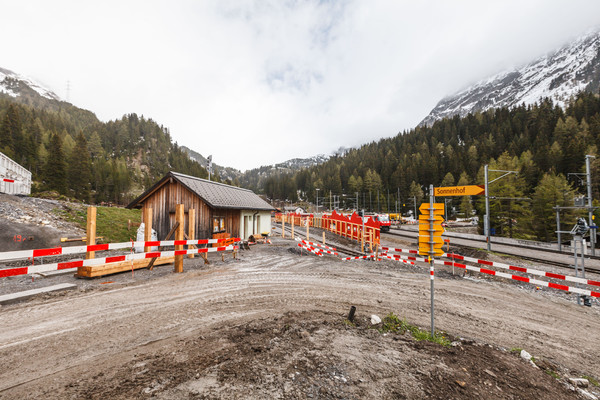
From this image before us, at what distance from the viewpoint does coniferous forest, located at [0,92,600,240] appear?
35094 mm

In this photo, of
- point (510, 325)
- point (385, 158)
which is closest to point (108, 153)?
point (385, 158)

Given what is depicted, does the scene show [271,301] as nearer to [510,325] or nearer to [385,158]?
[510,325]

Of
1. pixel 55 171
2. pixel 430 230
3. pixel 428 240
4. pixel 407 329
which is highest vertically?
pixel 55 171

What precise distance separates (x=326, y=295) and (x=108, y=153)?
150 meters

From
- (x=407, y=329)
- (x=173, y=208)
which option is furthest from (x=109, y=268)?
(x=407, y=329)

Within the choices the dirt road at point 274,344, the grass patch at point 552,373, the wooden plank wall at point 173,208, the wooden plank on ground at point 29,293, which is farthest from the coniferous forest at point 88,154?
the grass patch at point 552,373

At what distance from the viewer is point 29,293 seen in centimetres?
665

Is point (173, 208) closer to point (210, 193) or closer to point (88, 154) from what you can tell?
point (210, 193)

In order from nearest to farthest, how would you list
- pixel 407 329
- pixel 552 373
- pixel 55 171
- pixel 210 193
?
pixel 552 373 → pixel 407 329 → pixel 210 193 → pixel 55 171

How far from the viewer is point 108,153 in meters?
120

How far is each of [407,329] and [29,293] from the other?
9.90m

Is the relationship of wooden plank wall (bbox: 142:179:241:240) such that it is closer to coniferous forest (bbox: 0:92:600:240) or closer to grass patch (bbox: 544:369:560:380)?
grass patch (bbox: 544:369:560:380)

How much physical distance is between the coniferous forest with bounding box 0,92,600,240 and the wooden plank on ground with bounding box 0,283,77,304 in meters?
30.0

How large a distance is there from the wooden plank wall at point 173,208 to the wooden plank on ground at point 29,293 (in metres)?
8.78
